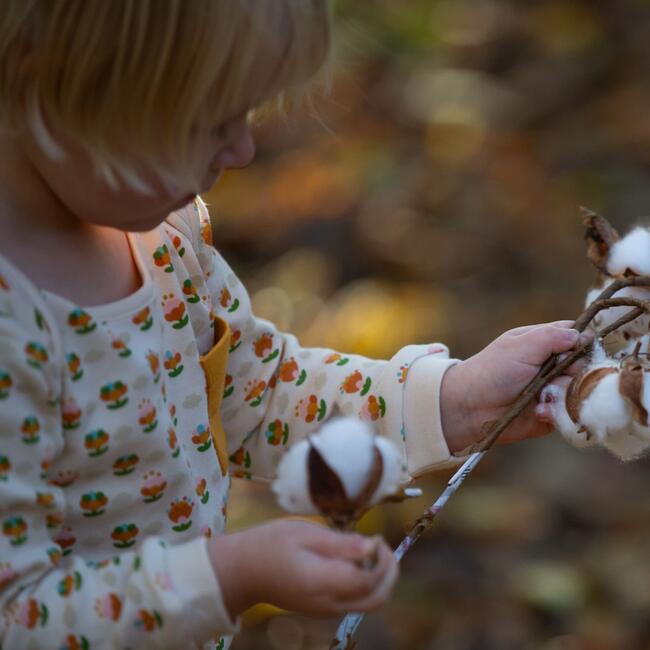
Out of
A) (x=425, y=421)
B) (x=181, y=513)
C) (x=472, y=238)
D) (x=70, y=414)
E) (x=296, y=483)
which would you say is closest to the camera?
(x=296, y=483)

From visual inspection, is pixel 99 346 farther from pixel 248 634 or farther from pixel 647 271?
pixel 248 634

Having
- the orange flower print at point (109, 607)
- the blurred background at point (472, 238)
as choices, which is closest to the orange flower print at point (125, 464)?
the orange flower print at point (109, 607)

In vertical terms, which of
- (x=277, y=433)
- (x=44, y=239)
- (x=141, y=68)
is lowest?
(x=277, y=433)

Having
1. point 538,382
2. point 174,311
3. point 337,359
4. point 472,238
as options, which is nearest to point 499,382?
point 538,382

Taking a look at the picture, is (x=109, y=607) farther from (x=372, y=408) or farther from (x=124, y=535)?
(x=372, y=408)

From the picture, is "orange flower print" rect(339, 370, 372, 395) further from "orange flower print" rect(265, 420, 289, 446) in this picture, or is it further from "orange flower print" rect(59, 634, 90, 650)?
"orange flower print" rect(59, 634, 90, 650)

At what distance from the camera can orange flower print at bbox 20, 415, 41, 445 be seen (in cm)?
68

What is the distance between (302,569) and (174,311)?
0.26 meters

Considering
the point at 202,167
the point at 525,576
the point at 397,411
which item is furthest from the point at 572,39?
the point at 202,167

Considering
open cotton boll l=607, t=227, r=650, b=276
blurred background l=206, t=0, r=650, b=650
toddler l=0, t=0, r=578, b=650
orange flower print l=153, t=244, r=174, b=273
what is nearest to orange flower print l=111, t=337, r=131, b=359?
toddler l=0, t=0, r=578, b=650

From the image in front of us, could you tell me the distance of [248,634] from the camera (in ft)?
6.10

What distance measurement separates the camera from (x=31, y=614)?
67 cm

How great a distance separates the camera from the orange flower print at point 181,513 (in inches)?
32.1

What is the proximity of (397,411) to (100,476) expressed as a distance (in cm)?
28
